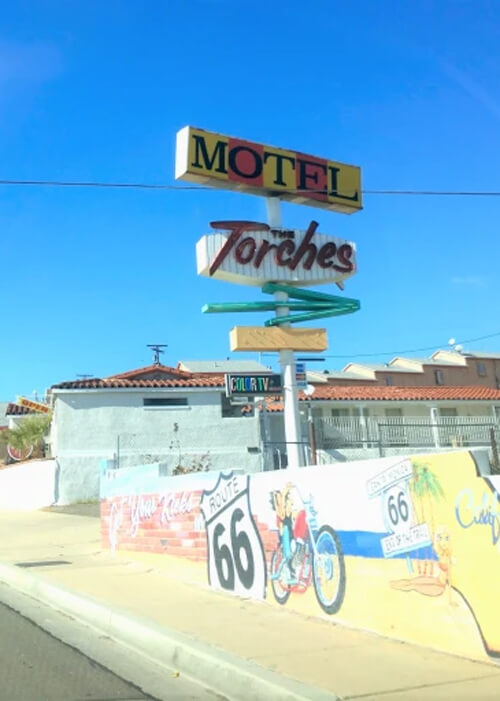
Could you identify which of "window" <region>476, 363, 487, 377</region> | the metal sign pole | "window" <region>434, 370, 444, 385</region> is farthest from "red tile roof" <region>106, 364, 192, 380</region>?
"window" <region>476, 363, 487, 377</region>

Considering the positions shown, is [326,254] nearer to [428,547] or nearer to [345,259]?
[345,259]

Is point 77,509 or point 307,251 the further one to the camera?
point 77,509

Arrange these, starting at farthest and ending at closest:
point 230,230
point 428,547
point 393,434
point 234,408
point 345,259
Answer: point 234,408, point 393,434, point 345,259, point 230,230, point 428,547

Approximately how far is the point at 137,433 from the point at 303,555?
20.6 metres

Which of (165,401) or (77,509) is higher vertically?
(165,401)

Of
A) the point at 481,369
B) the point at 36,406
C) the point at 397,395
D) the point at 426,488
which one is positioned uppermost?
the point at 481,369

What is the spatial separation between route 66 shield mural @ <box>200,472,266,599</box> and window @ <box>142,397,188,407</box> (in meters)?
18.4

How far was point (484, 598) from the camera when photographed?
566 cm

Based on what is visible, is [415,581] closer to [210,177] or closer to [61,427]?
[210,177]

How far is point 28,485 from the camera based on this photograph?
27969mm

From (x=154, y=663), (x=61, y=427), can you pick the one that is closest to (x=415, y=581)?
(x=154, y=663)

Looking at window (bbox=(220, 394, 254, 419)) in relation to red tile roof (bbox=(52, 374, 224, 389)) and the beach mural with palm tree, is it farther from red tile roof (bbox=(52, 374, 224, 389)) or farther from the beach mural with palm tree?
the beach mural with palm tree

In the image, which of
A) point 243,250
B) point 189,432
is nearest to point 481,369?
point 189,432

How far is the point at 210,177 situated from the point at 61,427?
15745 mm
